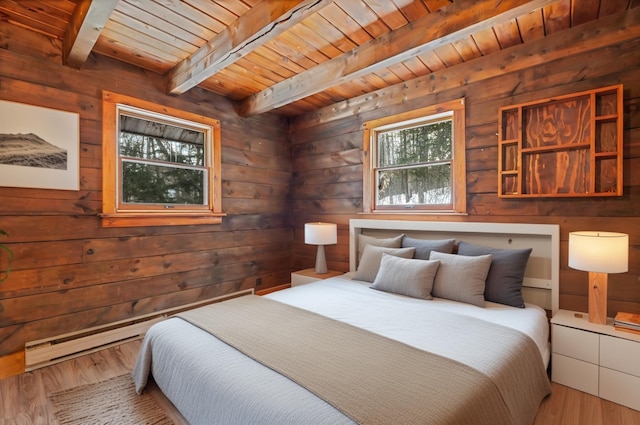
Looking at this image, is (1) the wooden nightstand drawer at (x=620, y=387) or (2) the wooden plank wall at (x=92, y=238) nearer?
(1) the wooden nightstand drawer at (x=620, y=387)

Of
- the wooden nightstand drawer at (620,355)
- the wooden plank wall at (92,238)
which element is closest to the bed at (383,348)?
the wooden nightstand drawer at (620,355)

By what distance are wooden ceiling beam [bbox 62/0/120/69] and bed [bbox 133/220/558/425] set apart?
187cm

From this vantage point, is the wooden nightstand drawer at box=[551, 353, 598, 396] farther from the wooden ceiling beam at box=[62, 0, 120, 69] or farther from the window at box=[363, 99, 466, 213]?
the wooden ceiling beam at box=[62, 0, 120, 69]

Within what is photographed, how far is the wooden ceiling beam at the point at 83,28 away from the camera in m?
1.77

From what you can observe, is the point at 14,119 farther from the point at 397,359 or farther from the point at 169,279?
the point at 397,359

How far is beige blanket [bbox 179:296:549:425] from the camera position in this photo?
111 centimetres

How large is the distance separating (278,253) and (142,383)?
226cm

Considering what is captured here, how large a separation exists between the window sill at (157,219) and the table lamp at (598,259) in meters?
3.05

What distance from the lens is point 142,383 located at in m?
1.91

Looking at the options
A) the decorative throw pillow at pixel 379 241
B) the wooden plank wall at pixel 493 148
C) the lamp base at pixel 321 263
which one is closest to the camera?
the wooden plank wall at pixel 493 148

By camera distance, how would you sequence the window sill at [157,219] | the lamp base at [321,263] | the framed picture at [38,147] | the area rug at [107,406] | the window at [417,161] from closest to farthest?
the area rug at [107,406] → the framed picture at [38,147] → the window sill at [157,219] → the window at [417,161] → the lamp base at [321,263]

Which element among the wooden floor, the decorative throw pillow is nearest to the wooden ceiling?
the decorative throw pillow

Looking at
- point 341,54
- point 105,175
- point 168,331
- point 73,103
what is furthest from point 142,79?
point 168,331

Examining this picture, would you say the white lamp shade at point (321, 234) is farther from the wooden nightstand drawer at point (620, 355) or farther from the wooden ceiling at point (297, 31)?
the wooden nightstand drawer at point (620, 355)
